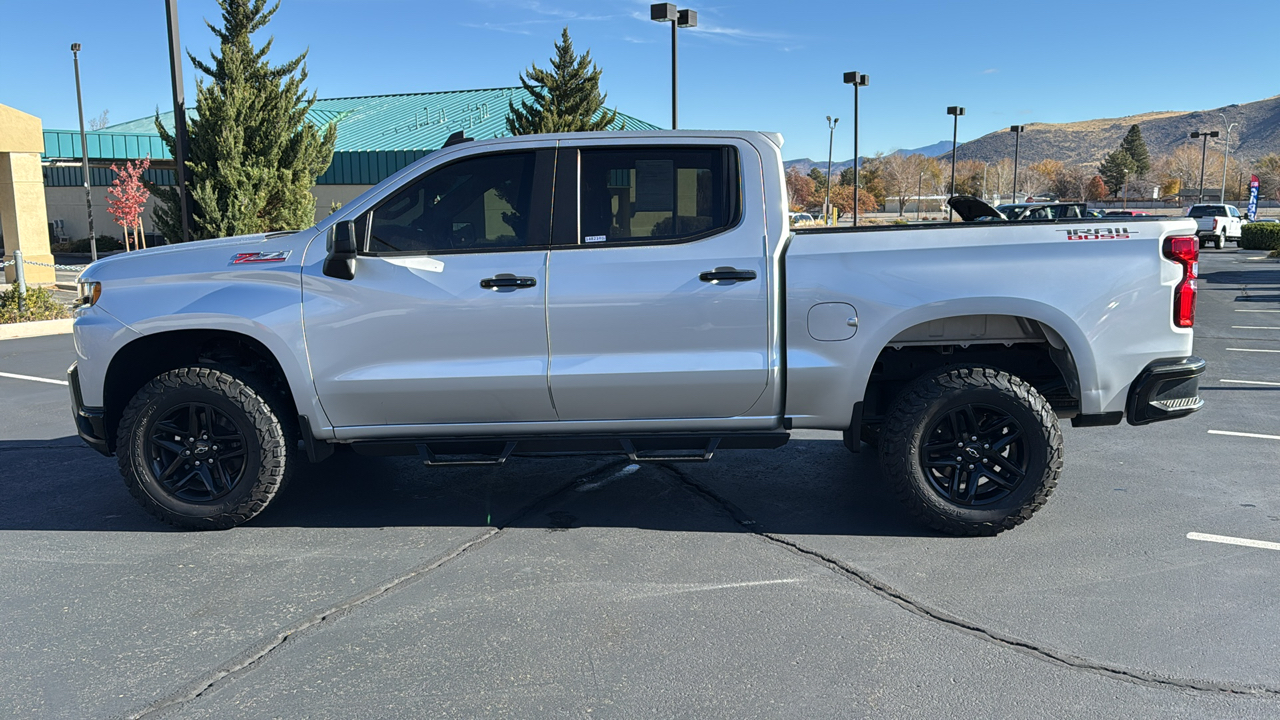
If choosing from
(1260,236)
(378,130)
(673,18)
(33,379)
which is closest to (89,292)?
(33,379)

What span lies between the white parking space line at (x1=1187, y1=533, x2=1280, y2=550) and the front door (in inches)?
133

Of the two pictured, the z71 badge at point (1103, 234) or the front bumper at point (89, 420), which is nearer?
the z71 badge at point (1103, 234)

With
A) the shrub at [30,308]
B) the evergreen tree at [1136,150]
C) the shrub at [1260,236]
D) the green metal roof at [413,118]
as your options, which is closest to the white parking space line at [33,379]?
the shrub at [30,308]

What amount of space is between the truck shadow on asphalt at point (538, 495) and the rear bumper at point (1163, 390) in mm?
1223

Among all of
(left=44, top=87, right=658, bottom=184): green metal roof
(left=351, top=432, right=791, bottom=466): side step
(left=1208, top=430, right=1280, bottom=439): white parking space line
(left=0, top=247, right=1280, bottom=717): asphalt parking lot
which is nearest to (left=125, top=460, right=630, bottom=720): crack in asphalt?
(left=0, top=247, right=1280, bottom=717): asphalt parking lot

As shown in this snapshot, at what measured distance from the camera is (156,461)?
5156mm

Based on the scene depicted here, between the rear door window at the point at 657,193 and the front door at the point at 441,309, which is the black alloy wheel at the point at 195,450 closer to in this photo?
the front door at the point at 441,309

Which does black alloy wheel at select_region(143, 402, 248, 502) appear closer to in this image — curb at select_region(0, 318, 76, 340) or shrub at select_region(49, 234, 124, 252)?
curb at select_region(0, 318, 76, 340)

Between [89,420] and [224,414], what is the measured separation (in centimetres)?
76

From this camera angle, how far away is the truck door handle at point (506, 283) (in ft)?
16.1

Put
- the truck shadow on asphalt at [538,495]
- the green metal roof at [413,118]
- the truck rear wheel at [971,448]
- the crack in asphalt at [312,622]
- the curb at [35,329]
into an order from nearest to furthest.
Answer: the crack in asphalt at [312,622], the truck rear wheel at [971,448], the truck shadow on asphalt at [538,495], the curb at [35,329], the green metal roof at [413,118]

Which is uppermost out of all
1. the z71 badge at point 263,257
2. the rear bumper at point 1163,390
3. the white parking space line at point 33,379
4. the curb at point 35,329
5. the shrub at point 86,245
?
the z71 badge at point 263,257

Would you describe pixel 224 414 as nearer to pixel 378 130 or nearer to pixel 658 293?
pixel 658 293

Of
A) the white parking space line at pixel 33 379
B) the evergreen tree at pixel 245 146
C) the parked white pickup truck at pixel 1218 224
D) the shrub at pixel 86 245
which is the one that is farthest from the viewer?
the shrub at pixel 86 245
